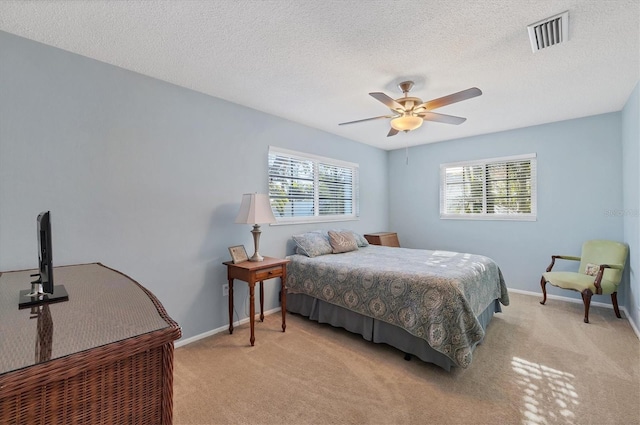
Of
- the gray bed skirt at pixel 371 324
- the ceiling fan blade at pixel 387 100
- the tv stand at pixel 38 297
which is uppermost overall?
the ceiling fan blade at pixel 387 100

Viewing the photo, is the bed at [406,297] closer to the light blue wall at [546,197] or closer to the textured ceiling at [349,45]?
the light blue wall at [546,197]

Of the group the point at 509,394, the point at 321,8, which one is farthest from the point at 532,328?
the point at 321,8

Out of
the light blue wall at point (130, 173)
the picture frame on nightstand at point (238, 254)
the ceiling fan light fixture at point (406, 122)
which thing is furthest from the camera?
the picture frame on nightstand at point (238, 254)

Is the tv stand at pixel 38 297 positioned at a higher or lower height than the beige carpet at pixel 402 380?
higher

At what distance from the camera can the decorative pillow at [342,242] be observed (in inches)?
153

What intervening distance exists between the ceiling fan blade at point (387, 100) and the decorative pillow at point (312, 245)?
190cm

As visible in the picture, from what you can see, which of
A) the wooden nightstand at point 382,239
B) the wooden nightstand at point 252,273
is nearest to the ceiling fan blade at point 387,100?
the wooden nightstand at point 252,273

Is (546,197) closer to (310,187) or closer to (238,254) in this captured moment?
(310,187)

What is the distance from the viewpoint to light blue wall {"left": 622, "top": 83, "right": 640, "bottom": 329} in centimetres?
293

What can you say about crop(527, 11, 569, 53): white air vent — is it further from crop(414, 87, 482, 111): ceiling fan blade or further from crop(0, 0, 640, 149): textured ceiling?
crop(414, 87, 482, 111): ceiling fan blade

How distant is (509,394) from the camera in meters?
2.04

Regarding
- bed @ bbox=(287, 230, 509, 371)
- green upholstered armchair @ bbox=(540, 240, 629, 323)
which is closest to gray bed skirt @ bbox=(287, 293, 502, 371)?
bed @ bbox=(287, 230, 509, 371)

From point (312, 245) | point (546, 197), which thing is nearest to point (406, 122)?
point (312, 245)

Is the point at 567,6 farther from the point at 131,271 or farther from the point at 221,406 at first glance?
the point at 131,271
